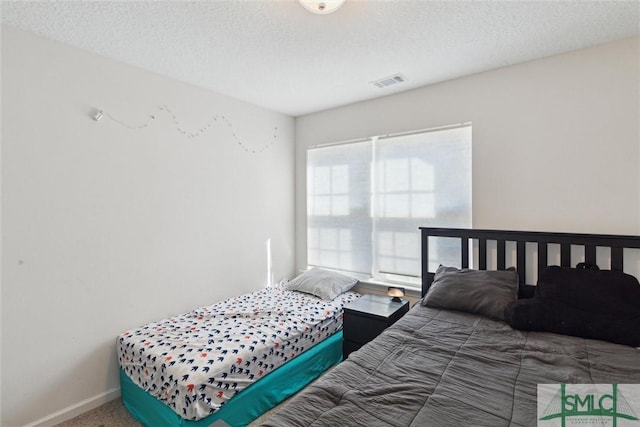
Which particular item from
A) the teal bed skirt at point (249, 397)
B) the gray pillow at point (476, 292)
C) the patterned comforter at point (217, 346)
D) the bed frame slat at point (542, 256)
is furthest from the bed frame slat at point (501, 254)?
the teal bed skirt at point (249, 397)

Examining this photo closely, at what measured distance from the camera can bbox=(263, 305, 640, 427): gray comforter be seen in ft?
3.62

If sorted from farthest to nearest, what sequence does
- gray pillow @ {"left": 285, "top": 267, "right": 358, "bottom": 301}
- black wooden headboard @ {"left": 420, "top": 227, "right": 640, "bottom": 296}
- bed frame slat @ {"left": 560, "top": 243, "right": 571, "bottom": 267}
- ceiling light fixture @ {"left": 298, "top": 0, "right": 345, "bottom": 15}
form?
gray pillow @ {"left": 285, "top": 267, "right": 358, "bottom": 301}
bed frame slat @ {"left": 560, "top": 243, "right": 571, "bottom": 267}
black wooden headboard @ {"left": 420, "top": 227, "right": 640, "bottom": 296}
ceiling light fixture @ {"left": 298, "top": 0, "right": 345, "bottom": 15}

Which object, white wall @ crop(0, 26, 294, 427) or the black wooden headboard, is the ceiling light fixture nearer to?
white wall @ crop(0, 26, 294, 427)

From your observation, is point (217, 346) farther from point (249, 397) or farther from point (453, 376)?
point (453, 376)

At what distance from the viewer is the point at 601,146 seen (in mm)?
2115

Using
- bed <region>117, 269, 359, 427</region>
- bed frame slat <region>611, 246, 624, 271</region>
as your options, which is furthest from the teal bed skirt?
bed frame slat <region>611, 246, 624, 271</region>

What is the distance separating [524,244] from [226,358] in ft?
7.47

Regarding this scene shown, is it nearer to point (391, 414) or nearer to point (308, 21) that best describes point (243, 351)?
Answer: point (391, 414)

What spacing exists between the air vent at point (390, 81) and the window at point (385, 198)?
1.65ft

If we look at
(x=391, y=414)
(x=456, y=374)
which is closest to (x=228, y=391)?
(x=391, y=414)

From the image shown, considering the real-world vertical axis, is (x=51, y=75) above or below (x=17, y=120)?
above

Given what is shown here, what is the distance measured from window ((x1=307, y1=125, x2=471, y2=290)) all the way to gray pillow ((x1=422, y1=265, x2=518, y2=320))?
1.79 ft

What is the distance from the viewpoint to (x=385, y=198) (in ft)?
10.4

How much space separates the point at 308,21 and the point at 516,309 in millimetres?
2148
